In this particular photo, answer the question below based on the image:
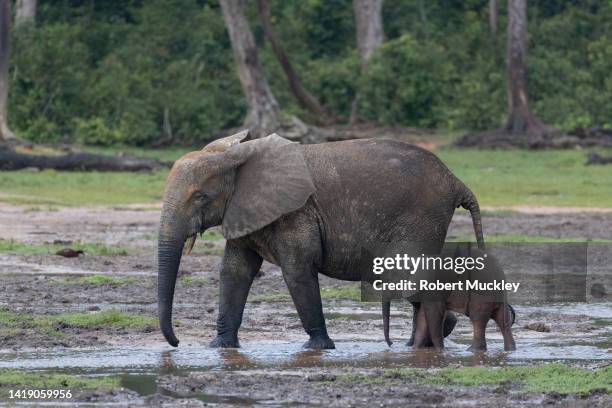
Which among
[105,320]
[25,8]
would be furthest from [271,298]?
[25,8]

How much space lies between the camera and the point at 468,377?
8609 mm

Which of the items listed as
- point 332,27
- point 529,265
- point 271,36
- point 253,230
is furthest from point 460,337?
point 332,27

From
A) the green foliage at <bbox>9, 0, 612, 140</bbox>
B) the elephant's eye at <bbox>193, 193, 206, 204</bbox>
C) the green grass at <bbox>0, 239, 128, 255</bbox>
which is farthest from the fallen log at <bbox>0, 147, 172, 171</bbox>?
the elephant's eye at <bbox>193, 193, 206, 204</bbox>

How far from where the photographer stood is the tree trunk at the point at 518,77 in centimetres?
3086

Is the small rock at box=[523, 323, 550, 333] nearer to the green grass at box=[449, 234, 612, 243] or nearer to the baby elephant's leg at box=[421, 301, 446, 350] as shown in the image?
the baby elephant's leg at box=[421, 301, 446, 350]

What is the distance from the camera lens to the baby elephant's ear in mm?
9773

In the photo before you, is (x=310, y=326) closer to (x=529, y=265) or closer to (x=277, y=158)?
(x=277, y=158)

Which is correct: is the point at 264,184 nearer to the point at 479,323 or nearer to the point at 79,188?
the point at 479,323

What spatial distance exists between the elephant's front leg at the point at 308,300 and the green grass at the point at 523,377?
1.11m

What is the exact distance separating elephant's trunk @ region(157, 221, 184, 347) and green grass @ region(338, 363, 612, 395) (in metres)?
1.46

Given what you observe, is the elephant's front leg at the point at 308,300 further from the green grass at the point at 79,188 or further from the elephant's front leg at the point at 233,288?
the green grass at the point at 79,188

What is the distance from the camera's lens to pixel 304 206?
391 inches

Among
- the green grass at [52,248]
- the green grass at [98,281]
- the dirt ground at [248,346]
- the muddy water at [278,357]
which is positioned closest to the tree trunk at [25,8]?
the green grass at [52,248]

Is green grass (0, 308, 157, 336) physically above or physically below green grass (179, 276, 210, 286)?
above
